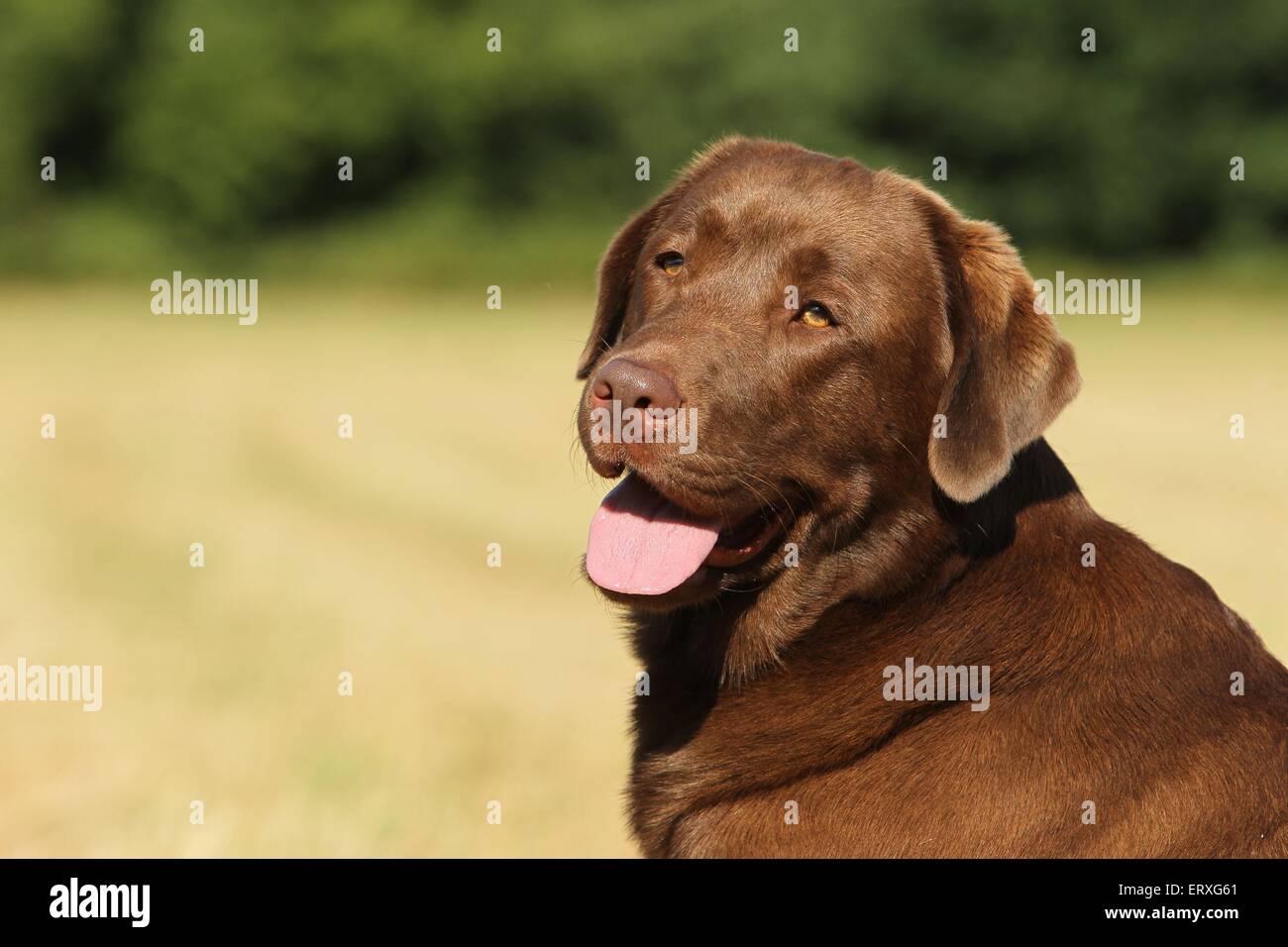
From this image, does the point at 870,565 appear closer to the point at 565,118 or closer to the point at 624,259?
the point at 624,259

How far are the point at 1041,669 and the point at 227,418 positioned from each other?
45.7 ft

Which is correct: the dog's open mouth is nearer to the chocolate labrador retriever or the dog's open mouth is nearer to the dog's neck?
the chocolate labrador retriever

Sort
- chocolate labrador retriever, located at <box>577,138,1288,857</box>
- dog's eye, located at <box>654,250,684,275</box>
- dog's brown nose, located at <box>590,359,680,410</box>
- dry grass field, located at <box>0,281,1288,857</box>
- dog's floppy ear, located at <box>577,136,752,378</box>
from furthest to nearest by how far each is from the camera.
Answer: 1. dry grass field, located at <box>0,281,1288,857</box>
2. dog's floppy ear, located at <box>577,136,752,378</box>
3. dog's eye, located at <box>654,250,684,275</box>
4. dog's brown nose, located at <box>590,359,680,410</box>
5. chocolate labrador retriever, located at <box>577,138,1288,857</box>

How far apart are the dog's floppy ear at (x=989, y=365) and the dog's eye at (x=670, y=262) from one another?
696 mm

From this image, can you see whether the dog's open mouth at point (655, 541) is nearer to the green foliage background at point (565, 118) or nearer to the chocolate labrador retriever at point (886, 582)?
the chocolate labrador retriever at point (886, 582)

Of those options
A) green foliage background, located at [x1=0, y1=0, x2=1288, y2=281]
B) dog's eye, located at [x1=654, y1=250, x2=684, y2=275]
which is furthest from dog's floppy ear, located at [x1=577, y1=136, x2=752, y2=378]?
green foliage background, located at [x1=0, y1=0, x2=1288, y2=281]

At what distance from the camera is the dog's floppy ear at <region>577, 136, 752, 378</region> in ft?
14.7

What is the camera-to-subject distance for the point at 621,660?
880 cm

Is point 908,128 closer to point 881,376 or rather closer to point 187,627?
point 187,627

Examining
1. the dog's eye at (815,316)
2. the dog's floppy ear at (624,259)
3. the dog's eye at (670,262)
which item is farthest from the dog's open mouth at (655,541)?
the dog's floppy ear at (624,259)

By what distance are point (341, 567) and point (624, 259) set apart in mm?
6645

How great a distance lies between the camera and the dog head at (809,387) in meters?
3.64

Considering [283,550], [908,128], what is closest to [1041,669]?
[283,550]

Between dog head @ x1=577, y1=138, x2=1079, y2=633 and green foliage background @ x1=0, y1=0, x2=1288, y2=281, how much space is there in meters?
24.3
